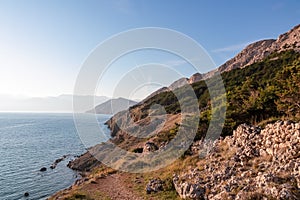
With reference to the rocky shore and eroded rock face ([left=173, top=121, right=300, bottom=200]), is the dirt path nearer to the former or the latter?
the rocky shore

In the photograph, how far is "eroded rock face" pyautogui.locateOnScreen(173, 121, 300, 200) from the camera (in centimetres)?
1327

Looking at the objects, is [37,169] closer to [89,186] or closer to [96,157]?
[96,157]

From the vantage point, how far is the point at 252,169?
52.7 ft

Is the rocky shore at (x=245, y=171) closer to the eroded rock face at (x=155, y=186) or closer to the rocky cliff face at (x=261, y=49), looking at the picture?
the eroded rock face at (x=155, y=186)

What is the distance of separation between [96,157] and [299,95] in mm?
36888

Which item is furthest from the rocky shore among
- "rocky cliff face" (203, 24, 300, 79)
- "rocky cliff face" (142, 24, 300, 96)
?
"rocky cliff face" (203, 24, 300, 79)

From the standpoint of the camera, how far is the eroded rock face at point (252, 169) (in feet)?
43.5

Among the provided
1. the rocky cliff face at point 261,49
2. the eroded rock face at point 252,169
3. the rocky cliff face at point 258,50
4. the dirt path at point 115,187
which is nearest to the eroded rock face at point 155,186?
the dirt path at point 115,187

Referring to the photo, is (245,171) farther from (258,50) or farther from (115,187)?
(258,50)

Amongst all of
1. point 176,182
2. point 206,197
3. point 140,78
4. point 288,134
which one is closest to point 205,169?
point 176,182

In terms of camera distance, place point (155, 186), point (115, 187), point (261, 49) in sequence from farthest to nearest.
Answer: point (261, 49)
point (115, 187)
point (155, 186)

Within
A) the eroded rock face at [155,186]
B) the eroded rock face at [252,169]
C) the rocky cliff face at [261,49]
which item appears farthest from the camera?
the rocky cliff face at [261,49]

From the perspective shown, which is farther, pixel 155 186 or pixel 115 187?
pixel 115 187

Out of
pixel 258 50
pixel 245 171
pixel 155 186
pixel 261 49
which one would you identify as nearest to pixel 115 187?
pixel 155 186
